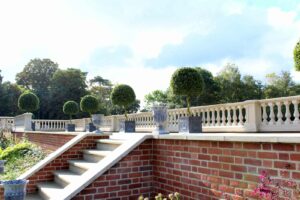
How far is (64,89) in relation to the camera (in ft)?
122

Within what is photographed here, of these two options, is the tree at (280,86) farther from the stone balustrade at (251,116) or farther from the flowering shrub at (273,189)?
the flowering shrub at (273,189)

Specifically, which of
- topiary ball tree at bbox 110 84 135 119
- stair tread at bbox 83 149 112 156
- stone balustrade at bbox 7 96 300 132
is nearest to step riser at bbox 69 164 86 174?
stair tread at bbox 83 149 112 156

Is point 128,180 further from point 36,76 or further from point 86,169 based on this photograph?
point 36,76

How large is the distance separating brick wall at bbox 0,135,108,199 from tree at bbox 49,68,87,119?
31275 mm

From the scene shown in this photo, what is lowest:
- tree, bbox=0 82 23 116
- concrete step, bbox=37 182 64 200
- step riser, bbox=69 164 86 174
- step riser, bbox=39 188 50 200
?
step riser, bbox=39 188 50 200

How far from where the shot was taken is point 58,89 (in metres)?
37.1

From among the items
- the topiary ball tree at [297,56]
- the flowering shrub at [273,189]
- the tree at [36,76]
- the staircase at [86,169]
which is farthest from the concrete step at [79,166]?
the tree at [36,76]

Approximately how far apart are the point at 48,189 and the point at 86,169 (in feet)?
2.41

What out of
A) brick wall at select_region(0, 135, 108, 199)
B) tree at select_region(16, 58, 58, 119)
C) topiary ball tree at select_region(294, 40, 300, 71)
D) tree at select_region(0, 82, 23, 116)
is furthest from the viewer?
tree at select_region(16, 58, 58, 119)

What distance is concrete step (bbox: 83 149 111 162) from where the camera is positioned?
220 inches

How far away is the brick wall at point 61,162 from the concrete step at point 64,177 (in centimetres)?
16

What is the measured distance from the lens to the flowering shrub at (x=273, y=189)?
103 inches

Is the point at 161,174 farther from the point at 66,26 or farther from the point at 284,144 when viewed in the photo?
the point at 66,26

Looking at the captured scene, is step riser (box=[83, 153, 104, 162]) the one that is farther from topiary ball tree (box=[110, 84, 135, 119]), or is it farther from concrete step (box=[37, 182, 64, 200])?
topiary ball tree (box=[110, 84, 135, 119])
